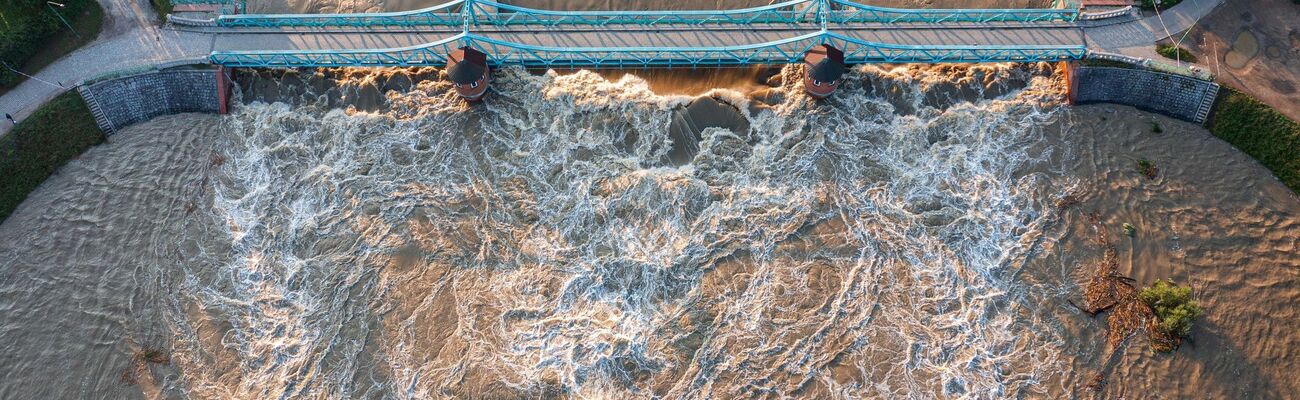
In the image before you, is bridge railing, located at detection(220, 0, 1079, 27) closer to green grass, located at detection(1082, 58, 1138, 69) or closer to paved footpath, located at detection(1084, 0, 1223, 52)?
paved footpath, located at detection(1084, 0, 1223, 52)

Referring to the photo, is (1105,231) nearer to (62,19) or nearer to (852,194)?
(852,194)

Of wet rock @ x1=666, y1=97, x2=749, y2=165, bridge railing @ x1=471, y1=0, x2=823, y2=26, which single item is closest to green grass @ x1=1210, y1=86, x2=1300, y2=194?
bridge railing @ x1=471, y1=0, x2=823, y2=26

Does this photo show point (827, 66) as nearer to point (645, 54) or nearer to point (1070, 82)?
point (645, 54)

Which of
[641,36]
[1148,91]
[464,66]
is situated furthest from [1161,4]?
[464,66]

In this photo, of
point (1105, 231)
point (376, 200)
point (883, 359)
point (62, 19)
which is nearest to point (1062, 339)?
point (1105, 231)

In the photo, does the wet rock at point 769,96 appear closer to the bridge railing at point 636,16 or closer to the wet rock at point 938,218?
the bridge railing at point 636,16

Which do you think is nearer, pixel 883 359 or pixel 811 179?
pixel 883 359
